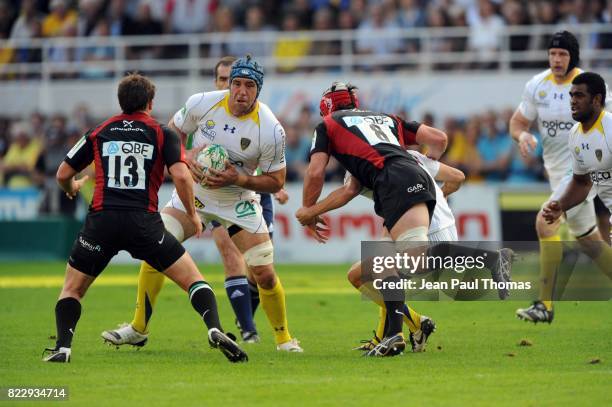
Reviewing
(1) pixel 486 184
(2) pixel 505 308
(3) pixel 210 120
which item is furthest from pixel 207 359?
(1) pixel 486 184

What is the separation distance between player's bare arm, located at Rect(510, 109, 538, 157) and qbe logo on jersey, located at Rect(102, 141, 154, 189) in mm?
5131

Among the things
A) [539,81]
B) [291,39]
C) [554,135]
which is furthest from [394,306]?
[291,39]

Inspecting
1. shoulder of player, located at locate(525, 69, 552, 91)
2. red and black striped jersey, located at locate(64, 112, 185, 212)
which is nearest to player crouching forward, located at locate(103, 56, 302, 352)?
red and black striped jersey, located at locate(64, 112, 185, 212)

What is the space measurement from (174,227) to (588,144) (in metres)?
3.75

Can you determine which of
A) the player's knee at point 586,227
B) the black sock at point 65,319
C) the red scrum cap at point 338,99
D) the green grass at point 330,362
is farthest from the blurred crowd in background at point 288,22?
the black sock at point 65,319

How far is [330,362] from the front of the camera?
31.3ft

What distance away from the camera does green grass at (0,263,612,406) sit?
779 cm

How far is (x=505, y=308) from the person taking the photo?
14.5 meters

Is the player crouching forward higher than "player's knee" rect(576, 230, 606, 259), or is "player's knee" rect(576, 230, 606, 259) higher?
the player crouching forward

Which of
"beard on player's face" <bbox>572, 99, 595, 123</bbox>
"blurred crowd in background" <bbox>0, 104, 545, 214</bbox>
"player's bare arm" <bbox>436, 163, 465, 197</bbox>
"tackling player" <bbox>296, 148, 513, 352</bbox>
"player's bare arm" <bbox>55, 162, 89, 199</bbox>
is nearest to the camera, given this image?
"player's bare arm" <bbox>55, 162, 89, 199</bbox>

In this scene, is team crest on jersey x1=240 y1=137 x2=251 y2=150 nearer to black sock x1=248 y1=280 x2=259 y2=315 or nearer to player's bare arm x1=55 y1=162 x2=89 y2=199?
player's bare arm x1=55 y1=162 x2=89 y2=199

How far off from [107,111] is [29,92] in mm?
2051

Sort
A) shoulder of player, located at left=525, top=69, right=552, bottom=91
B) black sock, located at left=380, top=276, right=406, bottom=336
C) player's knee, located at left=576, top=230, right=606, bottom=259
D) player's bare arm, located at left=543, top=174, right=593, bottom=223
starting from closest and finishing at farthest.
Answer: black sock, located at left=380, top=276, right=406, bottom=336 → player's bare arm, located at left=543, top=174, right=593, bottom=223 → player's knee, located at left=576, top=230, right=606, bottom=259 → shoulder of player, located at left=525, top=69, right=552, bottom=91

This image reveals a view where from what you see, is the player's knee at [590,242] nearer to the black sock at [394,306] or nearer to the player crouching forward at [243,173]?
the black sock at [394,306]
